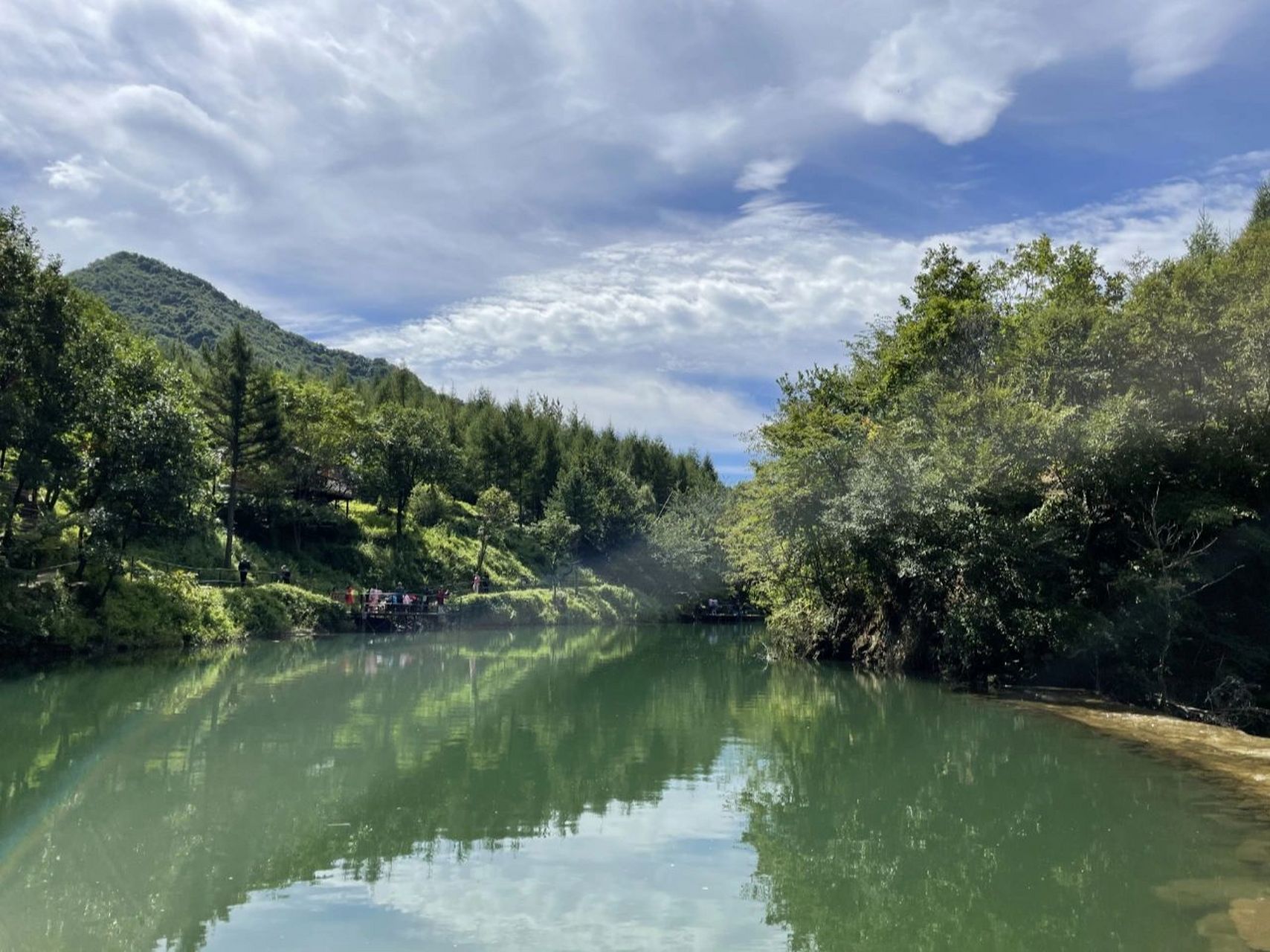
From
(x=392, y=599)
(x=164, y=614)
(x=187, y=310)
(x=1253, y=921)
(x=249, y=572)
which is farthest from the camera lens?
(x=187, y=310)

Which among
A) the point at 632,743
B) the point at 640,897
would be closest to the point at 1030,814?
the point at 640,897

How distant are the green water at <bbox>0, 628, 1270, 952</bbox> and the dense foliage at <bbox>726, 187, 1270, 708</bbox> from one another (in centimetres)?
397

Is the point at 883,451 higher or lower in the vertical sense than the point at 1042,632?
higher

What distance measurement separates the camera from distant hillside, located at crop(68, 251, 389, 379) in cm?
13425

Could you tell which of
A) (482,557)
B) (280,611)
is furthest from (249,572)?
(482,557)

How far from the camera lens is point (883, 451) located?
24.2 m

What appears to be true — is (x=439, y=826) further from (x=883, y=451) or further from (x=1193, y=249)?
(x=1193, y=249)

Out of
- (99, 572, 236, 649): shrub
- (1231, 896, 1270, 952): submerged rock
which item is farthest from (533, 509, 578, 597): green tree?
(1231, 896, 1270, 952): submerged rock

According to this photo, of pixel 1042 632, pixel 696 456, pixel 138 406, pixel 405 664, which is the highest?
pixel 696 456

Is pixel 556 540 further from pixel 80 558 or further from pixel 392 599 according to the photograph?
pixel 80 558

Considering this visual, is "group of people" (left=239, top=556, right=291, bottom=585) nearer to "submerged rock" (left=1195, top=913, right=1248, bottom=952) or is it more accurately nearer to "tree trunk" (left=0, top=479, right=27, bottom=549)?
"tree trunk" (left=0, top=479, right=27, bottom=549)

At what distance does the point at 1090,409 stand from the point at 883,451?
5.28 meters

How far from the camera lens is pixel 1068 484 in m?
21.5

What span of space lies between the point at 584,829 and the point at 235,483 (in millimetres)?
34706
